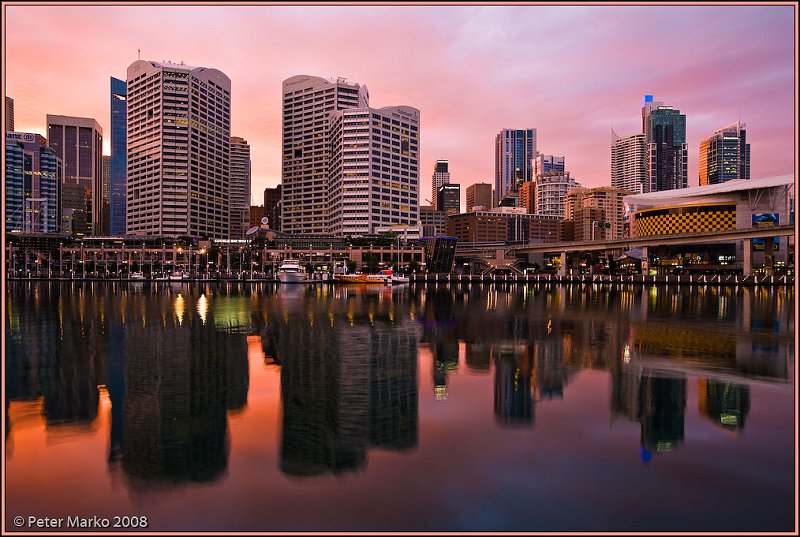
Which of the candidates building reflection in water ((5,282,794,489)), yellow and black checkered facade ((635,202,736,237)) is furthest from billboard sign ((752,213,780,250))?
building reflection in water ((5,282,794,489))

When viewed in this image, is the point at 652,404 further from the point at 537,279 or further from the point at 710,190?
the point at 710,190

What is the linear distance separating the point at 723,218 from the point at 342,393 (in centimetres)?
17468

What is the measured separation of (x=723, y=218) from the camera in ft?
519

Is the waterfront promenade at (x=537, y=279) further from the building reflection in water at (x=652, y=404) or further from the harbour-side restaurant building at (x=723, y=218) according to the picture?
the building reflection in water at (x=652, y=404)

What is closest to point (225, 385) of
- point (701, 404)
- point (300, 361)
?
point (300, 361)

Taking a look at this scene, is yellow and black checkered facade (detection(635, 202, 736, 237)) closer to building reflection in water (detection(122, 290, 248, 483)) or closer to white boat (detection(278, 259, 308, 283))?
white boat (detection(278, 259, 308, 283))

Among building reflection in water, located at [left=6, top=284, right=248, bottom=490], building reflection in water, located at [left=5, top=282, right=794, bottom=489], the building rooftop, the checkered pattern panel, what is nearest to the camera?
building reflection in water, located at [left=6, top=284, right=248, bottom=490]

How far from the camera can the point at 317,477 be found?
13.6 m

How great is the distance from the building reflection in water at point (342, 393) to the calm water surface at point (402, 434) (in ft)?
0.38

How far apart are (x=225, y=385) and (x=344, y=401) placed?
20.5ft

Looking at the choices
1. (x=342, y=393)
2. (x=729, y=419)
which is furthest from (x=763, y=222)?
(x=342, y=393)

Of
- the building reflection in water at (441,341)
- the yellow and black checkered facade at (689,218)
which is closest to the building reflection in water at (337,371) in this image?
the building reflection in water at (441,341)

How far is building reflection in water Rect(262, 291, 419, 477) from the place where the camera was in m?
15.4

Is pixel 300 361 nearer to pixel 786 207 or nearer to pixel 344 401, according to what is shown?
pixel 344 401
